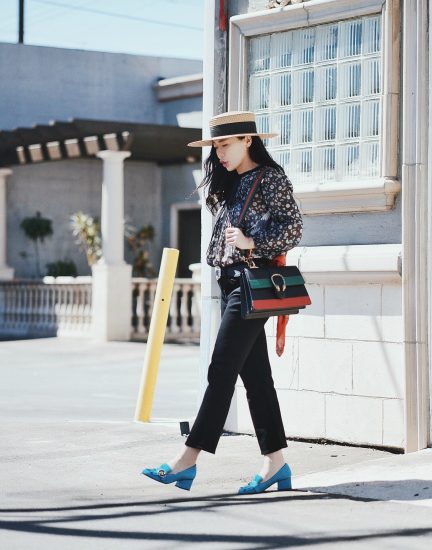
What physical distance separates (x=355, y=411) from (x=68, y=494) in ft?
6.84

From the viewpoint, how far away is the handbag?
20.0ft

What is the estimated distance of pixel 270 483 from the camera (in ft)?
20.6

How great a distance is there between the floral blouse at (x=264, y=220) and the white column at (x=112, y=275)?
15.3 m

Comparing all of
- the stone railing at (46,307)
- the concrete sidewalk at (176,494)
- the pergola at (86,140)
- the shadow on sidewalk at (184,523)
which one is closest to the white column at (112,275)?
the pergola at (86,140)

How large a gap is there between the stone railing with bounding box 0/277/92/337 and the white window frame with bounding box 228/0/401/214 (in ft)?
46.2

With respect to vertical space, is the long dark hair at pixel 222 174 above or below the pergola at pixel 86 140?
below

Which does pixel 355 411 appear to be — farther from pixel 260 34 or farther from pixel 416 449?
pixel 260 34

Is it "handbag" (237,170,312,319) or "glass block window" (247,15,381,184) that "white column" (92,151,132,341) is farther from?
"handbag" (237,170,312,319)

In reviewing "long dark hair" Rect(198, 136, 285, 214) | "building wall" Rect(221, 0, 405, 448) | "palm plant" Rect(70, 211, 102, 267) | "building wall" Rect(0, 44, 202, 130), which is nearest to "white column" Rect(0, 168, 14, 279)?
"palm plant" Rect(70, 211, 102, 267)

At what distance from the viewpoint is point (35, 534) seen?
5.27 meters

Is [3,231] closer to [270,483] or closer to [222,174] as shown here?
[222,174]

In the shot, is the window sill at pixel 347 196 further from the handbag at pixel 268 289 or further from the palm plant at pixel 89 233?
the palm plant at pixel 89 233

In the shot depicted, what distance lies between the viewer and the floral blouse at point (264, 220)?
6.19 meters

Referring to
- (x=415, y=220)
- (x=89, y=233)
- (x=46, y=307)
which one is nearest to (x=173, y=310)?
(x=46, y=307)
